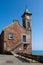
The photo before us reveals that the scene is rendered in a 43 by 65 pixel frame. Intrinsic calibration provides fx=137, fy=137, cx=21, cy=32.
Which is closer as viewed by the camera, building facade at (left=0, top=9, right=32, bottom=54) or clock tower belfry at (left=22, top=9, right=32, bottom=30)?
building facade at (left=0, top=9, right=32, bottom=54)

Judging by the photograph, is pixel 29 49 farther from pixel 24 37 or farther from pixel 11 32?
pixel 11 32

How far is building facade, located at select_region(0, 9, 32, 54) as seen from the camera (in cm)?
3591

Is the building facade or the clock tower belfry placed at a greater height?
the clock tower belfry

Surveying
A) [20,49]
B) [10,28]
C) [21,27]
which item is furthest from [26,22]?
[20,49]

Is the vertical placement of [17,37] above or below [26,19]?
below

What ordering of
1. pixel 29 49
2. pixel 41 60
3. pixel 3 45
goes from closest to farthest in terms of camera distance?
pixel 41 60 → pixel 3 45 → pixel 29 49

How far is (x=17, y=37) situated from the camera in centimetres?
3747

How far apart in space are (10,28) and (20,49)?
20.4 ft

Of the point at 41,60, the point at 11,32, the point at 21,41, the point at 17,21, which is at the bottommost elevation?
the point at 41,60

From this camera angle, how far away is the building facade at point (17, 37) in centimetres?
3591

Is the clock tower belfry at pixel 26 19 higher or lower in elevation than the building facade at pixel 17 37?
higher

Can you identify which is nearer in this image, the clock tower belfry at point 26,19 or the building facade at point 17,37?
the building facade at point 17,37

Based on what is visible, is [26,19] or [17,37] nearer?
[17,37]

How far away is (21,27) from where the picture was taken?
126 ft
